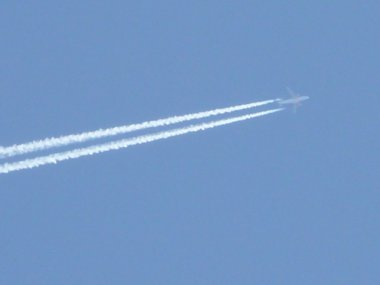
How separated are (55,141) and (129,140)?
5362 mm

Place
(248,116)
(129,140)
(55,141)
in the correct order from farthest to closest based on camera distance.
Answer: (248,116) → (129,140) → (55,141)

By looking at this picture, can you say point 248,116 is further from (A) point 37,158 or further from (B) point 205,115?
(A) point 37,158

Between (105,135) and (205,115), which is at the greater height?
(205,115)

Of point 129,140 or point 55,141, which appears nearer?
point 55,141

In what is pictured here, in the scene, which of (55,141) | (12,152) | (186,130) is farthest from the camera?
(186,130)

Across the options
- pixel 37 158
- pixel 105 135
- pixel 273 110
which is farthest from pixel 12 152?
pixel 273 110

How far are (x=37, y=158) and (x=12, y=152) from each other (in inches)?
68.5

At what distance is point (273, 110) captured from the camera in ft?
254

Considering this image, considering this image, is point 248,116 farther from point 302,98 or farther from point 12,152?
point 12,152

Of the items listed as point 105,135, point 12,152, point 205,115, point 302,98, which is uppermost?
point 302,98

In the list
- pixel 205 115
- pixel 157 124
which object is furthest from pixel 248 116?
pixel 157 124

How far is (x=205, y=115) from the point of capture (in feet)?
229

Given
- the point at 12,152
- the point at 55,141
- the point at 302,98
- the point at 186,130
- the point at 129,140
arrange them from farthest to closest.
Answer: the point at 302,98, the point at 186,130, the point at 129,140, the point at 55,141, the point at 12,152

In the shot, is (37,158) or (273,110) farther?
(273,110)
